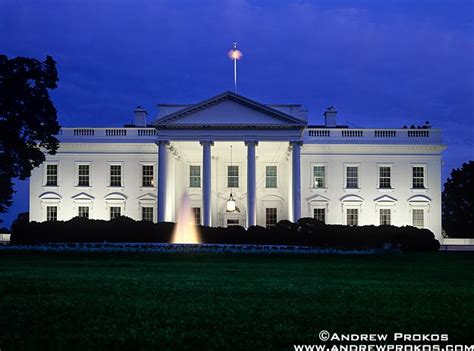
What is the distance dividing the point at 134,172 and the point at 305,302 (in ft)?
134

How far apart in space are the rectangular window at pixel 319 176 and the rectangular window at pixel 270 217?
4153 mm

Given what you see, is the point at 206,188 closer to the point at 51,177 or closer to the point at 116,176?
the point at 116,176

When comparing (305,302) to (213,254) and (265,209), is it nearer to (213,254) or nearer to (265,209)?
(213,254)

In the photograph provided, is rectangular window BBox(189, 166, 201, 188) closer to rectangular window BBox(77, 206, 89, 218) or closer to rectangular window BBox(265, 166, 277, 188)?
rectangular window BBox(265, 166, 277, 188)

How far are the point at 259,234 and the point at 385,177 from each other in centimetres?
1552

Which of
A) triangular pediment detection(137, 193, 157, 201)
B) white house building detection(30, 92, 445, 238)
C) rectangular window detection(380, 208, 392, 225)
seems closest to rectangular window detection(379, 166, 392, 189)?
white house building detection(30, 92, 445, 238)

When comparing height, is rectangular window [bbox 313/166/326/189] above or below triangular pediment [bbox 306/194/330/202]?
above

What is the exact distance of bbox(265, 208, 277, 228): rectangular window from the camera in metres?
50.8

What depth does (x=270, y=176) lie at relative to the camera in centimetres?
5106

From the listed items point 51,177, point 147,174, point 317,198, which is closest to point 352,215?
point 317,198

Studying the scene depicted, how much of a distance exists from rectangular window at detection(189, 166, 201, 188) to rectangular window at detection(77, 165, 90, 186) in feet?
27.8

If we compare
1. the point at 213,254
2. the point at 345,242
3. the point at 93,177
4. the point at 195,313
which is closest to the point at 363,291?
the point at 195,313

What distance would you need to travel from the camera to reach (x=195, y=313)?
912 centimetres

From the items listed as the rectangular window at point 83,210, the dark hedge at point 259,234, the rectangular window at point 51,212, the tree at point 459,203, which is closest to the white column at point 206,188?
the dark hedge at point 259,234
